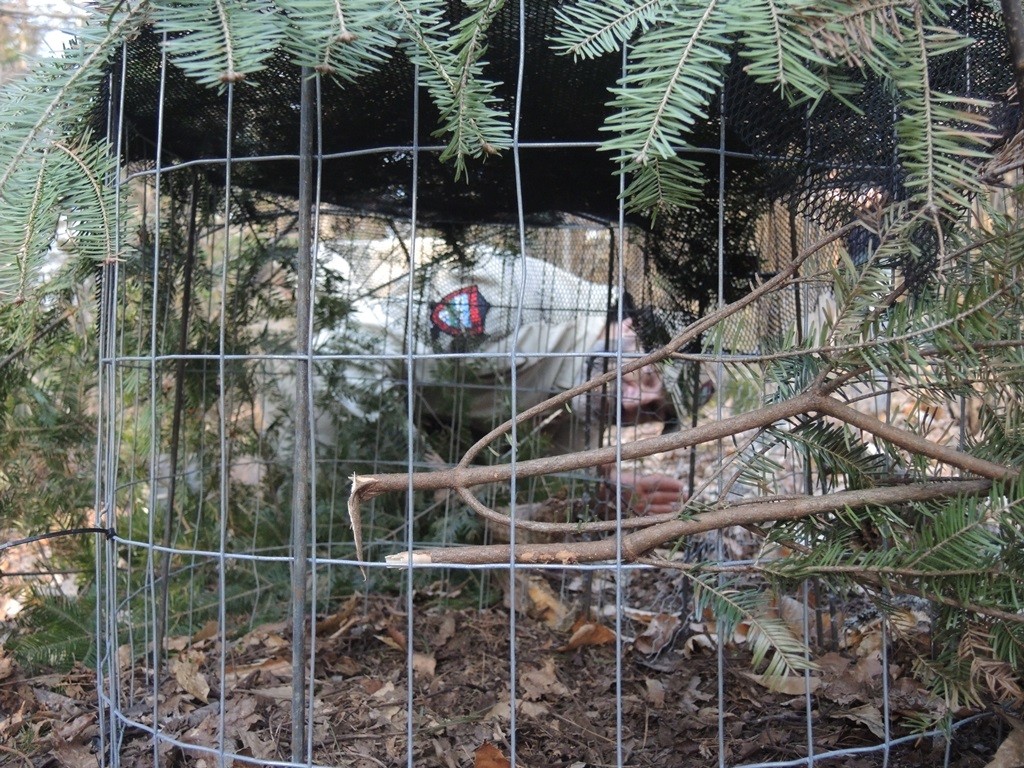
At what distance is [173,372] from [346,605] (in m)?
0.93

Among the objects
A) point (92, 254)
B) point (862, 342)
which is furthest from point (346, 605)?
point (862, 342)

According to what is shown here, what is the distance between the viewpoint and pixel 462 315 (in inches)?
123

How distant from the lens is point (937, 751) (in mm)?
1602

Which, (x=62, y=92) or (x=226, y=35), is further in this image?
(x=62, y=92)

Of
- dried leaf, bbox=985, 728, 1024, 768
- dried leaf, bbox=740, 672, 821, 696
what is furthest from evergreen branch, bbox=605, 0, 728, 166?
dried leaf, bbox=740, 672, 821, 696

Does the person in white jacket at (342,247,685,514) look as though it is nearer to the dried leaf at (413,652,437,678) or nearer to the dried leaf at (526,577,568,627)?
the dried leaf at (526,577,568,627)

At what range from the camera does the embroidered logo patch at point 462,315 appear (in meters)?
3.09

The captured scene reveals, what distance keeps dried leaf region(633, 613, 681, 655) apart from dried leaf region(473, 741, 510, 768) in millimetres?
820

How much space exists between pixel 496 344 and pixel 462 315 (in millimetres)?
194

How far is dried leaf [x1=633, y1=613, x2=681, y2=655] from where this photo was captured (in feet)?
7.91

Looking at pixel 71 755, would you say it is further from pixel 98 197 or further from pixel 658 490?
pixel 658 490

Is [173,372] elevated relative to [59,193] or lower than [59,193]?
lower

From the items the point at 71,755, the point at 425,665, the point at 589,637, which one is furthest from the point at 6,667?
the point at 589,637

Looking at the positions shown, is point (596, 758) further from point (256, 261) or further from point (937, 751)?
point (256, 261)
